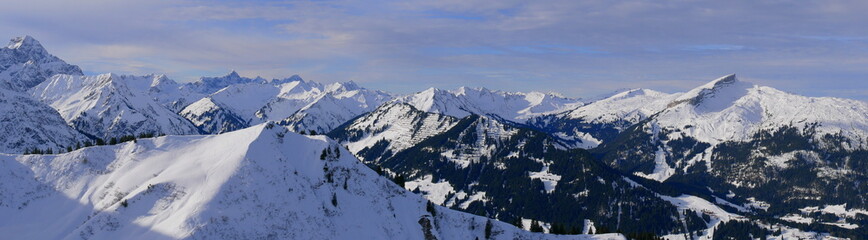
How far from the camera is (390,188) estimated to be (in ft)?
482

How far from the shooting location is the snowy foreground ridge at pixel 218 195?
108m

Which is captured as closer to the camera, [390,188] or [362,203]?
[362,203]

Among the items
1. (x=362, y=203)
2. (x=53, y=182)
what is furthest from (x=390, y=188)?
(x=53, y=182)

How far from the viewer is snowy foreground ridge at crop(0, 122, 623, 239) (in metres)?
108

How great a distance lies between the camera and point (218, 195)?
373 ft

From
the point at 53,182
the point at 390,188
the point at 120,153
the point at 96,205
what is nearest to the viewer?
the point at 96,205

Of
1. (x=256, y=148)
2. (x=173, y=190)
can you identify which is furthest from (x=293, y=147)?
(x=173, y=190)

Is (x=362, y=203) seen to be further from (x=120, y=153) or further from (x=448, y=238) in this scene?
(x=120, y=153)

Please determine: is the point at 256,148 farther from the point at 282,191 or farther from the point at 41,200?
the point at 41,200

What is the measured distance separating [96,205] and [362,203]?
197 ft

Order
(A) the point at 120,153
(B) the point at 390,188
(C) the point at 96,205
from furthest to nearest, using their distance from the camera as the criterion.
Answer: (B) the point at 390,188, (A) the point at 120,153, (C) the point at 96,205

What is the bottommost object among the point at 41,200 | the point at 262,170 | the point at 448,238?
the point at 448,238

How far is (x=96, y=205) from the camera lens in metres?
115

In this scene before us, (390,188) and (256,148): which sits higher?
(256,148)
